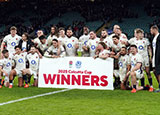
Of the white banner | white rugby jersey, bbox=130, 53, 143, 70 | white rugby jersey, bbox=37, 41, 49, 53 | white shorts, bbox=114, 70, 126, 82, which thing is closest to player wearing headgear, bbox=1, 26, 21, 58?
white rugby jersey, bbox=37, 41, 49, 53

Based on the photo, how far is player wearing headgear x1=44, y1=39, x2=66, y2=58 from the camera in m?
9.58

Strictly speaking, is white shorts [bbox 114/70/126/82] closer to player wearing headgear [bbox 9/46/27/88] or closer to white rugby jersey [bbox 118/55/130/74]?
white rugby jersey [bbox 118/55/130/74]

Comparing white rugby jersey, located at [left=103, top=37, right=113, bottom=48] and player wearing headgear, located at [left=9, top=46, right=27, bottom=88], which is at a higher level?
white rugby jersey, located at [left=103, top=37, right=113, bottom=48]

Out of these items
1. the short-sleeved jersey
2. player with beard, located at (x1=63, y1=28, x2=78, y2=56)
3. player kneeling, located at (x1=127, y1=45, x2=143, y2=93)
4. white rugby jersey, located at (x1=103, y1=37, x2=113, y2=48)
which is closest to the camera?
player kneeling, located at (x1=127, y1=45, x2=143, y2=93)

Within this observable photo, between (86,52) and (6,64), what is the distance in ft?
8.23

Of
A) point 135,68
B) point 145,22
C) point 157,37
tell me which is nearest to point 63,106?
point 135,68

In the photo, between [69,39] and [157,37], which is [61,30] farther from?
[157,37]

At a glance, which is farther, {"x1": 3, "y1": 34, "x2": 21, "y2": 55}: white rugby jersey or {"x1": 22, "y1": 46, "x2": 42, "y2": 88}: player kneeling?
{"x1": 3, "y1": 34, "x2": 21, "y2": 55}: white rugby jersey

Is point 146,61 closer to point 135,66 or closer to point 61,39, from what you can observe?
point 135,66

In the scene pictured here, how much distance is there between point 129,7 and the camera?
33094mm

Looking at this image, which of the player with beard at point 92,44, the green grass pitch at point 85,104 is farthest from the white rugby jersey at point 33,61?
the green grass pitch at point 85,104

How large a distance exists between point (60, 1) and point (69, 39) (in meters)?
25.4

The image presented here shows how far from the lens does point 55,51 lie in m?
9.80

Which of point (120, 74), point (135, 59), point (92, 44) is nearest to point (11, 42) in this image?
point (92, 44)
